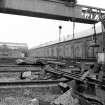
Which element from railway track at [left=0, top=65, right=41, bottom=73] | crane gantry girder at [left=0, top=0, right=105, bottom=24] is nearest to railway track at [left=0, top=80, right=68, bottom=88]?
railway track at [left=0, top=65, right=41, bottom=73]

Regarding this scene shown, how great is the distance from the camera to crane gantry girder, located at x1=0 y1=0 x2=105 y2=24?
415 inches

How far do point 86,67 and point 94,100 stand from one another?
3170 millimetres

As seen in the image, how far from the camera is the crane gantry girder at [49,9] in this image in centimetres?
1055

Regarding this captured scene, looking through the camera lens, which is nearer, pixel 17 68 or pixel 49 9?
pixel 17 68

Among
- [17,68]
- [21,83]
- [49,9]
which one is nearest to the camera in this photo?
[21,83]

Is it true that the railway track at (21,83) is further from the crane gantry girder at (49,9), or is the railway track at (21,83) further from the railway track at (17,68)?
the crane gantry girder at (49,9)

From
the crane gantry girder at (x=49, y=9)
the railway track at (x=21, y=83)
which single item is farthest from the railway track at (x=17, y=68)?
the crane gantry girder at (x=49, y=9)

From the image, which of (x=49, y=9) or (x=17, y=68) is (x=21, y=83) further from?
(x=49, y=9)

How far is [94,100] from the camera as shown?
4.99m

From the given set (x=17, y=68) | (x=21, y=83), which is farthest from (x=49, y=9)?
(x=21, y=83)

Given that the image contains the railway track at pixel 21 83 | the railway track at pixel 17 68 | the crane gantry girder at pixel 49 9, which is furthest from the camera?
the crane gantry girder at pixel 49 9

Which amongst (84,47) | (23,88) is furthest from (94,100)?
(84,47)

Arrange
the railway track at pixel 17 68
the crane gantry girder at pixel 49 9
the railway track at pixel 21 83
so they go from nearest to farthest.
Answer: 1. the railway track at pixel 21 83
2. the railway track at pixel 17 68
3. the crane gantry girder at pixel 49 9

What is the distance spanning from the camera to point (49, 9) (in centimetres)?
1128
